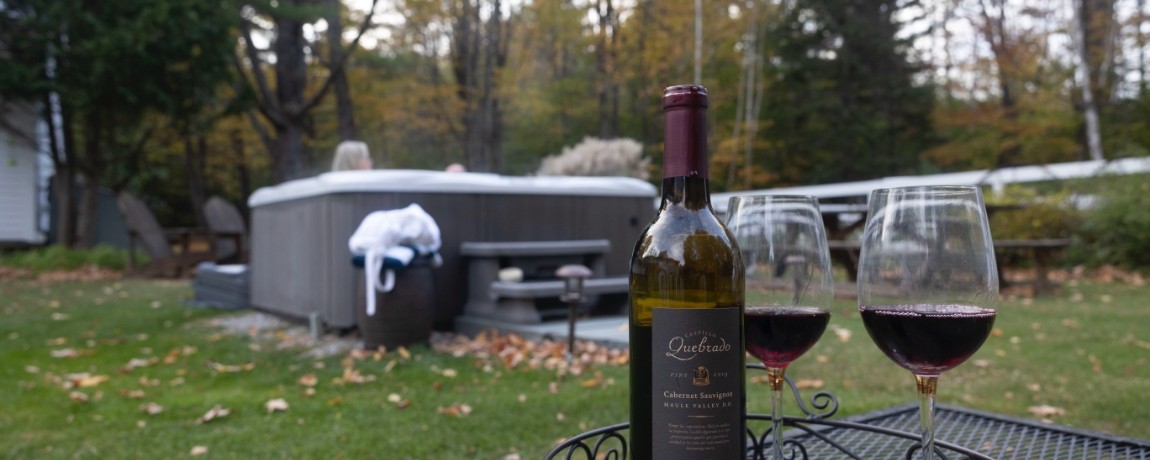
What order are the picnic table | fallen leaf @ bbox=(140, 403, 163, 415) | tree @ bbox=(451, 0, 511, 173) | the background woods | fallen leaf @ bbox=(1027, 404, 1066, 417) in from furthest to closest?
1. tree @ bbox=(451, 0, 511, 173)
2. the background woods
3. fallen leaf @ bbox=(140, 403, 163, 415)
4. fallen leaf @ bbox=(1027, 404, 1066, 417)
5. the picnic table

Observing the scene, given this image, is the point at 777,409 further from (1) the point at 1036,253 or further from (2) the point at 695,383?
(1) the point at 1036,253

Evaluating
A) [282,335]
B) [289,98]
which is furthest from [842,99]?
[282,335]

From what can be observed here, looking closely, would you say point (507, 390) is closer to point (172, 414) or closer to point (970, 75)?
point (172, 414)

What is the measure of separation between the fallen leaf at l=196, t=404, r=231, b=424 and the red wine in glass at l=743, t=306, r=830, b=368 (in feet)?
9.60

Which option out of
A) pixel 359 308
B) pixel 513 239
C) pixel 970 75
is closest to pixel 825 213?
pixel 513 239

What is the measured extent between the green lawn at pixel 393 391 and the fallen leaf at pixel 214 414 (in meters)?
0.02

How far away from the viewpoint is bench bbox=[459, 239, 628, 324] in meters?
5.18

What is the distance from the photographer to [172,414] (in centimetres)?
334

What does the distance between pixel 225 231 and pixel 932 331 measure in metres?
11.5

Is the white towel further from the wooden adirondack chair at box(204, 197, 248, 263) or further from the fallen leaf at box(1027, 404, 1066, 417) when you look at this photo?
the wooden adirondack chair at box(204, 197, 248, 263)

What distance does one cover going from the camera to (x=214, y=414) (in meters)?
3.29

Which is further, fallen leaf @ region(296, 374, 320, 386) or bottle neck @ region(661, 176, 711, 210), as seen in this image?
fallen leaf @ region(296, 374, 320, 386)

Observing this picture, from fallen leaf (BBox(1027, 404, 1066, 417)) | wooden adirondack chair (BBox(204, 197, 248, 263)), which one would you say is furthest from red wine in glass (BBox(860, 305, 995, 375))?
wooden adirondack chair (BBox(204, 197, 248, 263))

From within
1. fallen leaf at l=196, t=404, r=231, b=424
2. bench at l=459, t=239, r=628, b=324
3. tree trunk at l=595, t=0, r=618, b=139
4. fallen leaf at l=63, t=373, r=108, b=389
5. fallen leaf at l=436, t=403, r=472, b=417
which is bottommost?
fallen leaf at l=63, t=373, r=108, b=389
